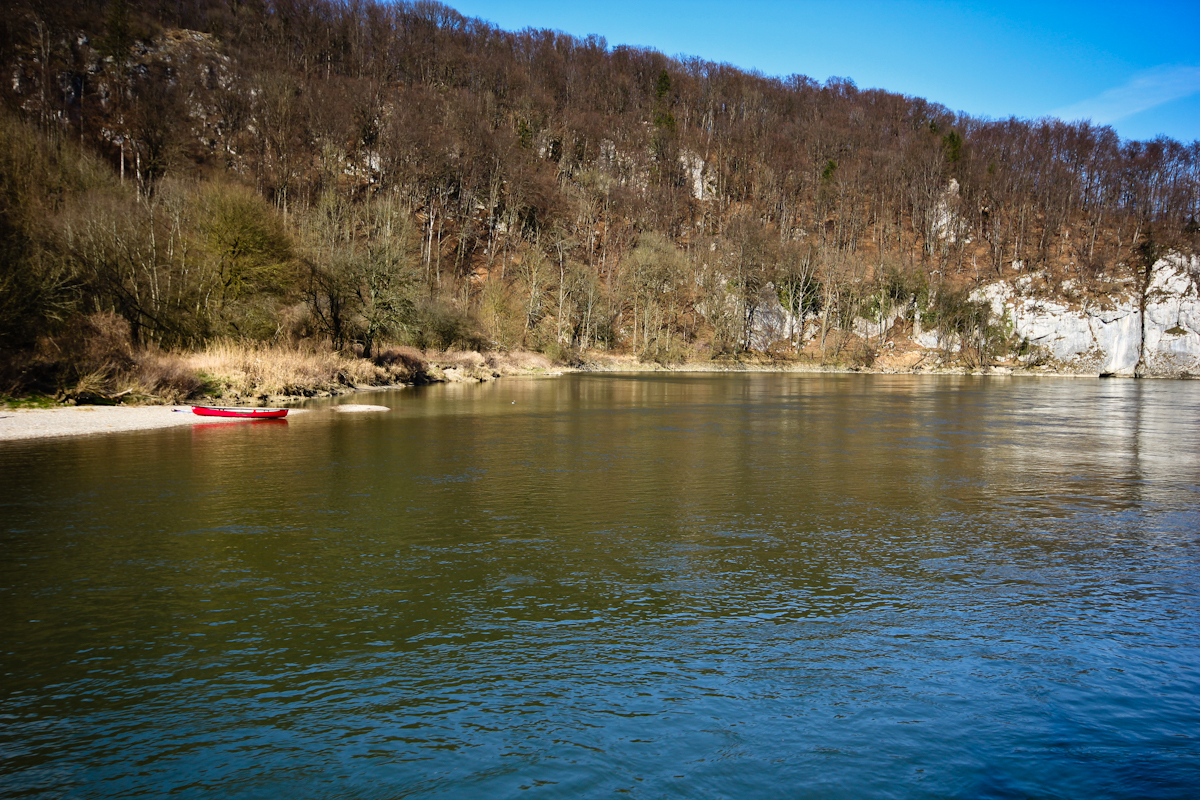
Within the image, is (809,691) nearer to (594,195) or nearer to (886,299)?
(886,299)

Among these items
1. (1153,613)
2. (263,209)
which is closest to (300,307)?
(263,209)

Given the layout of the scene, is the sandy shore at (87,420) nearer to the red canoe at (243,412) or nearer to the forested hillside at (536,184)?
the red canoe at (243,412)

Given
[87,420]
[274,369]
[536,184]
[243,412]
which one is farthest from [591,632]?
[536,184]

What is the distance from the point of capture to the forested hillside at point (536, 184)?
45250mm

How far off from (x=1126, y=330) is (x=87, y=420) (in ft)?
327

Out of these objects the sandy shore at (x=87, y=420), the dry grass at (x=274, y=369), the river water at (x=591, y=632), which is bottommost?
the river water at (x=591, y=632)

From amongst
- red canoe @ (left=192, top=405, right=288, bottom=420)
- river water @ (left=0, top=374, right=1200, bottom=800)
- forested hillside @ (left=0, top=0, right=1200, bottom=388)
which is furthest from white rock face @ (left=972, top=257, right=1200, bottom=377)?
red canoe @ (left=192, top=405, right=288, bottom=420)

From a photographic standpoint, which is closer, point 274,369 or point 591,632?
point 591,632

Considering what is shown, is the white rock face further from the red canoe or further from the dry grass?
Result: the red canoe

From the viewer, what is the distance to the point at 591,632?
7.29 meters

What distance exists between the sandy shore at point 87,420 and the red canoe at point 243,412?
0.90 feet

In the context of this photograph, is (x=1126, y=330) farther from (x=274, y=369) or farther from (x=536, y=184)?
(x=274, y=369)

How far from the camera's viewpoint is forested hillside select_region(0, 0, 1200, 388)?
45.2 m

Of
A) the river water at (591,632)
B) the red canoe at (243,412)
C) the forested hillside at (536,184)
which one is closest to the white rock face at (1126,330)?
the forested hillside at (536,184)
